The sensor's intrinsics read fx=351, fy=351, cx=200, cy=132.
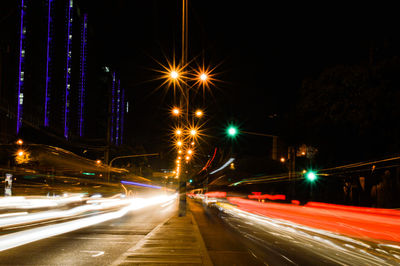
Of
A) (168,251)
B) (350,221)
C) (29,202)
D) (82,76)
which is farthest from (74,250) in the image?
(82,76)

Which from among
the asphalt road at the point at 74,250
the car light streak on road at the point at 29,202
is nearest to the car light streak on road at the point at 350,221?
the asphalt road at the point at 74,250

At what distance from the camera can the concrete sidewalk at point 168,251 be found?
7.18m

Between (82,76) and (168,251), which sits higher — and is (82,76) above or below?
above

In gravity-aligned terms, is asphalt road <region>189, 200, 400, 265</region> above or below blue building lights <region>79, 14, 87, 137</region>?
below

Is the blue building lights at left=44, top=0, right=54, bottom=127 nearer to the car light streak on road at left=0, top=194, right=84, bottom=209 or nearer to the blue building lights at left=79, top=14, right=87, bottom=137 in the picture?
the blue building lights at left=79, top=14, right=87, bottom=137

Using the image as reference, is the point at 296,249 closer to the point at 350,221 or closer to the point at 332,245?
the point at 332,245

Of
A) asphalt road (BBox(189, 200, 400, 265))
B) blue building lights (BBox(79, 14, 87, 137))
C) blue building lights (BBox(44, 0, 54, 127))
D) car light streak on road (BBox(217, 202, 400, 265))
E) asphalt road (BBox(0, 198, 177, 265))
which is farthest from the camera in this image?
blue building lights (BBox(79, 14, 87, 137))

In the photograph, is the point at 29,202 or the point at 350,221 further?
the point at 29,202

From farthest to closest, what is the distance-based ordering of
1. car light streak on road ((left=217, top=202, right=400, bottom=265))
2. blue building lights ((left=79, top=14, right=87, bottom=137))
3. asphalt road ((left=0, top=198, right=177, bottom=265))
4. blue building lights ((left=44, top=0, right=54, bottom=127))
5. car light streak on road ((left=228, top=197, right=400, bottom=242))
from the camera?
blue building lights ((left=79, top=14, right=87, bottom=137)) → blue building lights ((left=44, top=0, right=54, bottom=127)) → car light streak on road ((left=228, top=197, right=400, bottom=242)) → car light streak on road ((left=217, top=202, right=400, bottom=265)) → asphalt road ((left=0, top=198, right=177, bottom=265))

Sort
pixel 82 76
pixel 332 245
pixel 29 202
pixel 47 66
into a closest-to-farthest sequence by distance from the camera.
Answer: pixel 332 245 < pixel 29 202 < pixel 47 66 < pixel 82 76

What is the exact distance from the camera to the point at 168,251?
8.38 metres

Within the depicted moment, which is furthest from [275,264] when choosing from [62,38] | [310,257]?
[62,38]

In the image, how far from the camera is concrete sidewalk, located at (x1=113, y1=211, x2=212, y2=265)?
23.6 ft

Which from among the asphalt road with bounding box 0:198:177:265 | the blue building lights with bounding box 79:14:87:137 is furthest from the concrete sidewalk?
the blue building lights with bounding box 79:14:87:137
